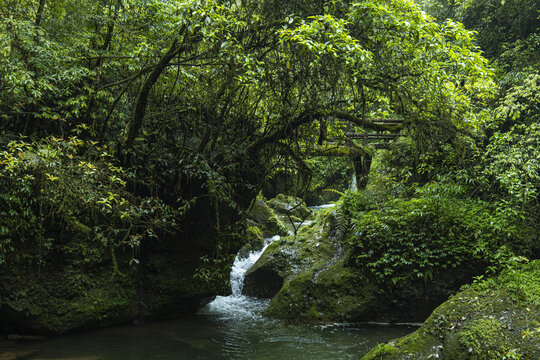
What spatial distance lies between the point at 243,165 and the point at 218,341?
364cm

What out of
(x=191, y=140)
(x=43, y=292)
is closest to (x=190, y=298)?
(x=43, y=292)

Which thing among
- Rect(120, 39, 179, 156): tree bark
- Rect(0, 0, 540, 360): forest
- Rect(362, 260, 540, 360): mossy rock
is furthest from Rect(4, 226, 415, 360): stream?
Rect(120, 39, 179, 156): tree bark

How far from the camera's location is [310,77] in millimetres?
6859

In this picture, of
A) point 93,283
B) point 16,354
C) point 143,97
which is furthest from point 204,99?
point 16,354

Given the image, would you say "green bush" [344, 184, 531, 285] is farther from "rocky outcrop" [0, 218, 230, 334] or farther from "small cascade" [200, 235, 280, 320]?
"rocky outcrop" [0, 218, 230, 334]

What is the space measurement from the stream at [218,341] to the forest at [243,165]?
28 centimetres

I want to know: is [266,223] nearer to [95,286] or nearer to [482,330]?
[95,286]

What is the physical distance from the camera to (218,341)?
7.15 metres

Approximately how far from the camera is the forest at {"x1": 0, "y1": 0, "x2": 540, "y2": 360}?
559 cm

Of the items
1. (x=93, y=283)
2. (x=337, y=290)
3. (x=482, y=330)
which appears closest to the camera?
(x=482, y=330)

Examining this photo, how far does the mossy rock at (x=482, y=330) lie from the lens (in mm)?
4953

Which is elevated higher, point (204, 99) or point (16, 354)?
point (204, 99)

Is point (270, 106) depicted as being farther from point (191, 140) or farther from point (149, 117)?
point (149, 117)

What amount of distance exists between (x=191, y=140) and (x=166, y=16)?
2.53 metres
